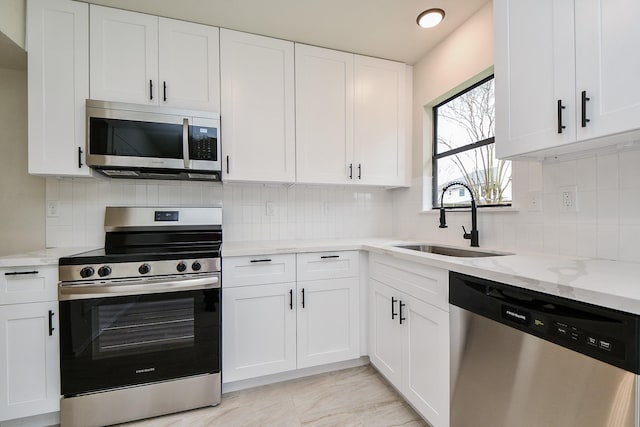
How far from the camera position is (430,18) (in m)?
1.89

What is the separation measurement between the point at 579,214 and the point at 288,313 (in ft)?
5.80

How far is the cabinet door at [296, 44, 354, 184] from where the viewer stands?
228 centimetres

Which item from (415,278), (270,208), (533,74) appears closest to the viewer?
(533,74)

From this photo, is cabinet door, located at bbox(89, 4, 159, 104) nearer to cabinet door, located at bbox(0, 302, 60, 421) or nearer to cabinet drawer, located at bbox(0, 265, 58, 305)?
cabinet drawer, located at bbox(0, 265, 58, 305)

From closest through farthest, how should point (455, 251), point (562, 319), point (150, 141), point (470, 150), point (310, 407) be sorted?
point (562, 319), point (310, 407), point (150, 141), point (455, 251), point (470, 150)

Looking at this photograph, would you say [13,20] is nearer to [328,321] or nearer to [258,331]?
[258,331]

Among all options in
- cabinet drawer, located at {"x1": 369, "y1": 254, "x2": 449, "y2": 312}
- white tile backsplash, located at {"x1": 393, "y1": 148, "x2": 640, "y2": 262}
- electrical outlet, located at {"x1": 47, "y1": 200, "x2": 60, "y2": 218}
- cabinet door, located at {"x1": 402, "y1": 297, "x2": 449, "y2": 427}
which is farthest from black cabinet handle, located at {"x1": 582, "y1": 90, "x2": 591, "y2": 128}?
electrical outlet, located at {"x1": 47, "y1": 200, "x2": 60, "y2": 218}

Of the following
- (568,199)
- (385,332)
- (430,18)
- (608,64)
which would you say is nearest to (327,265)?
(385,332)

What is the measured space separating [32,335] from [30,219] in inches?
36.2

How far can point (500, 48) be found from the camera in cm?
141

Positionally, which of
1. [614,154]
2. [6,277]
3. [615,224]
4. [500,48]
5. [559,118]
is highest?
[500,48]

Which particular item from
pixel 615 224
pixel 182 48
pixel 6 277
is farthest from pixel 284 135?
pixel 615 224

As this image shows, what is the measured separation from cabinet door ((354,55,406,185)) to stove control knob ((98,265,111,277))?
73.3 inches

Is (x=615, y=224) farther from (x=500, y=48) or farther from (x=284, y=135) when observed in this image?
(x=284, y=135)
